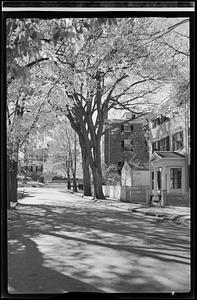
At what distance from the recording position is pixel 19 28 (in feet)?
9.50

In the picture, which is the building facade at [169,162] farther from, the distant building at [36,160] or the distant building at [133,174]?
the distant building at [36,160]

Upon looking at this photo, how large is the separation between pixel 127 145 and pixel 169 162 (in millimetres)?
1892

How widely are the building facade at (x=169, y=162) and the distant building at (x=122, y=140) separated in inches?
8.9

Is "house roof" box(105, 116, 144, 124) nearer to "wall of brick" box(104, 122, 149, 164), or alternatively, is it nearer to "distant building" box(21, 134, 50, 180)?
"wall of brick" box(104, 122, 149, 164)

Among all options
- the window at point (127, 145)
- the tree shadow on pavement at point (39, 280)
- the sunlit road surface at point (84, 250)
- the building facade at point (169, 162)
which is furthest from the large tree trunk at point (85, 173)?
the tree shadow on pavement at point (39, 280)

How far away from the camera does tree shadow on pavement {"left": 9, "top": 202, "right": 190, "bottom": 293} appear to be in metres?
3.42

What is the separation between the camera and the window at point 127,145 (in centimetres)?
525

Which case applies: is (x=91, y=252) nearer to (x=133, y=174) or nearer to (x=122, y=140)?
(x=122, y=140)

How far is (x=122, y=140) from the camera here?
16.9 ft

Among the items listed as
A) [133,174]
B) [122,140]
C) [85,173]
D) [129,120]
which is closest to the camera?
[85,173]

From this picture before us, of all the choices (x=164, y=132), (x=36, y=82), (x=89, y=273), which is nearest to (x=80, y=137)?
(x=36, y=82)

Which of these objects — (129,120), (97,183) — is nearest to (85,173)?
(97,183)
